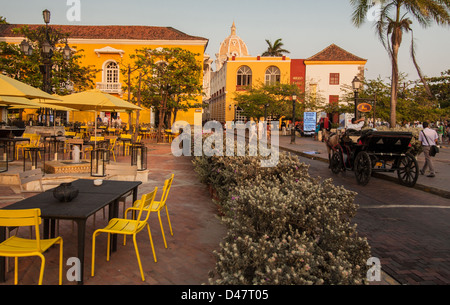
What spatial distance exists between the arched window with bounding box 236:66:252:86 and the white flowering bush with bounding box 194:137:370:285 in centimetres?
4498

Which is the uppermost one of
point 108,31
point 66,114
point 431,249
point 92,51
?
point 108,31

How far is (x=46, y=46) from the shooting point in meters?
13.4

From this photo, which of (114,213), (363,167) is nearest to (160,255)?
(114,213)

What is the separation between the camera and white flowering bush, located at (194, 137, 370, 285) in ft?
8.62

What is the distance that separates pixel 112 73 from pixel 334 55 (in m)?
29.1

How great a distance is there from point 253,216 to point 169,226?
2.22m

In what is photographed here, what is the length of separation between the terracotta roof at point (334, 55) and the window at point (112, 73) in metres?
24.9

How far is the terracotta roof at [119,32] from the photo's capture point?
37.0 meters

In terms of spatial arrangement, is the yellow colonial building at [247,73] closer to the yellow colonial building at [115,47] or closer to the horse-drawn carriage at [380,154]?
the yellow colonial building at [115,47]

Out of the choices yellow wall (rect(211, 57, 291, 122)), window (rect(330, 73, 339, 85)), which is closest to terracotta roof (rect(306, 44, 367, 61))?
window (rect(330, 73, 339, 85))

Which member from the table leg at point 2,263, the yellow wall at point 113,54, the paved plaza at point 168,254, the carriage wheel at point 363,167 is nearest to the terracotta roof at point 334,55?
the yellow wall at point 113,54
